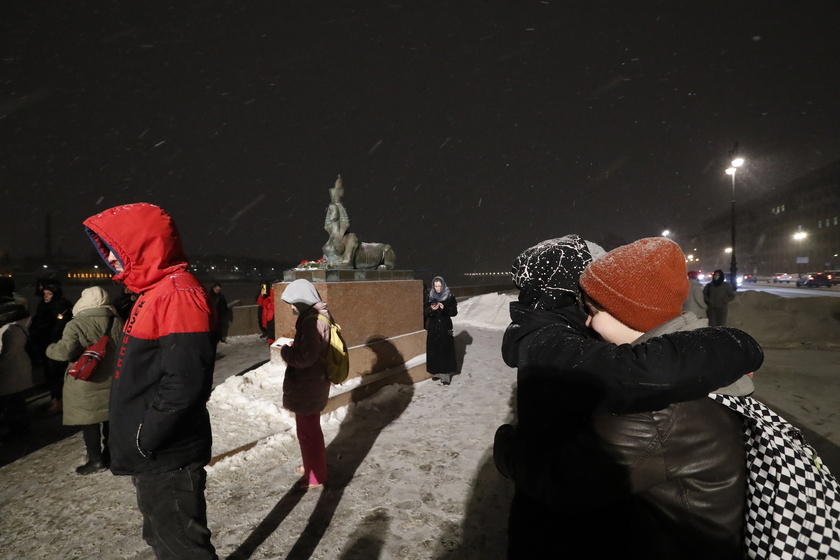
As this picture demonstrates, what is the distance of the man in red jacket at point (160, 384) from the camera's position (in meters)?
1.83

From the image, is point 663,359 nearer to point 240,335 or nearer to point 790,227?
point 240,335

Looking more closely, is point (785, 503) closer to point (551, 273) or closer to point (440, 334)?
point (551, 273)

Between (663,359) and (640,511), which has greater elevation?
(663,359)

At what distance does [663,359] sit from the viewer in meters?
1.04

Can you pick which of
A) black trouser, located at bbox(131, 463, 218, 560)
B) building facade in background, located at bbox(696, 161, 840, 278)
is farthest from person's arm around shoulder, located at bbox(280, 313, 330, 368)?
building facade in background, located at bbox(696, 161, 840, 278)

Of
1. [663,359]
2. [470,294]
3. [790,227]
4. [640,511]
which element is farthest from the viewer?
[790,227]

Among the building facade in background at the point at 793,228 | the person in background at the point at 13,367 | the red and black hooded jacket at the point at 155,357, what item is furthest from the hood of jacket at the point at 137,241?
the building facade in background at the point at 793,228

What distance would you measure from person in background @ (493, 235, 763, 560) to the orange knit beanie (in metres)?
0.13

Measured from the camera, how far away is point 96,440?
3789mm

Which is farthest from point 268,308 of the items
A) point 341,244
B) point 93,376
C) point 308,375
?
point 308,375

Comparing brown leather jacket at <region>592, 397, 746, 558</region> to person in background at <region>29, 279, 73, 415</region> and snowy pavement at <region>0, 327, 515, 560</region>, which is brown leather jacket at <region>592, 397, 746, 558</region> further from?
person in background at <region>29, 279, 73, 415</region>

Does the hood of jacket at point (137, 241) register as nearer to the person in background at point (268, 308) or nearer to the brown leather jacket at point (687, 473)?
the brown leather jacket at point (687, 473)

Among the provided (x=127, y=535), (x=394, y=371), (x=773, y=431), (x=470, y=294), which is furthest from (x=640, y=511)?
(x=470, y=294)

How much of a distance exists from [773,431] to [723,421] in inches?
4.9
